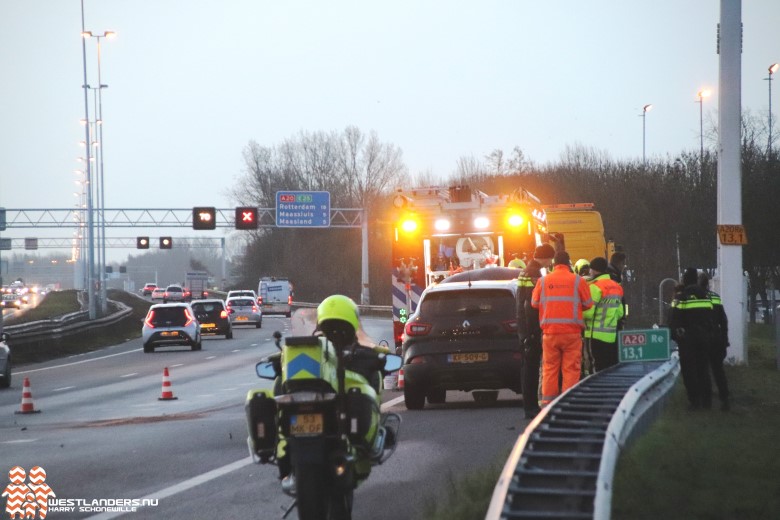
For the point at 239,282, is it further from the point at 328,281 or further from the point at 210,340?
the point at 210,340

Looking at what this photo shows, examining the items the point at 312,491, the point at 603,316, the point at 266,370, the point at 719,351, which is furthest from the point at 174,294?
the point at 312,491

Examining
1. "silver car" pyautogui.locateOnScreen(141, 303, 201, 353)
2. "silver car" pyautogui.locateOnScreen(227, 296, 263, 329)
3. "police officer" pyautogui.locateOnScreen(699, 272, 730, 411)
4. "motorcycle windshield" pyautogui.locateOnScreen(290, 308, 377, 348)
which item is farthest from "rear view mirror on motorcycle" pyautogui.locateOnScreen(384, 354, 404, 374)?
"silver car" pyautogui.locateOnScreen(227, 296, 263, 329)

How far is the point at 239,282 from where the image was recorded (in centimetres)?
12850

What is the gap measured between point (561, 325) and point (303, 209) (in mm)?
61980

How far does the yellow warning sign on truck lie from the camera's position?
2362 cm

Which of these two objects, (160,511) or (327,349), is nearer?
(327,349)

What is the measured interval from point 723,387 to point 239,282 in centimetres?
11442

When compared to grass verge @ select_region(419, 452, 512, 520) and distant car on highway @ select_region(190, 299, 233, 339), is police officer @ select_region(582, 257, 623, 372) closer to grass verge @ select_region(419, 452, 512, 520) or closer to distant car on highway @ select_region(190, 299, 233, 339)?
grass verge @ select_region(419, 452, 512, 520)

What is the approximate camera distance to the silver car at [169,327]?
42.3 m

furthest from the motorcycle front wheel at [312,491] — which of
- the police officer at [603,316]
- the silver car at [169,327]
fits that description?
the silver car at [169,327]

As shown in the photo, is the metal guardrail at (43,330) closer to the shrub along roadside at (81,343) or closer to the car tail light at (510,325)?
the shrub along roadside at (81,343)

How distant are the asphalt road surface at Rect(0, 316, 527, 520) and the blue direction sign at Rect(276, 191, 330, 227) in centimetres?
4903

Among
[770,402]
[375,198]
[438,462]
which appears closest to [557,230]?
[770,402]

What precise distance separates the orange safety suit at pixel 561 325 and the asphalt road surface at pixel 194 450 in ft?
2.29
